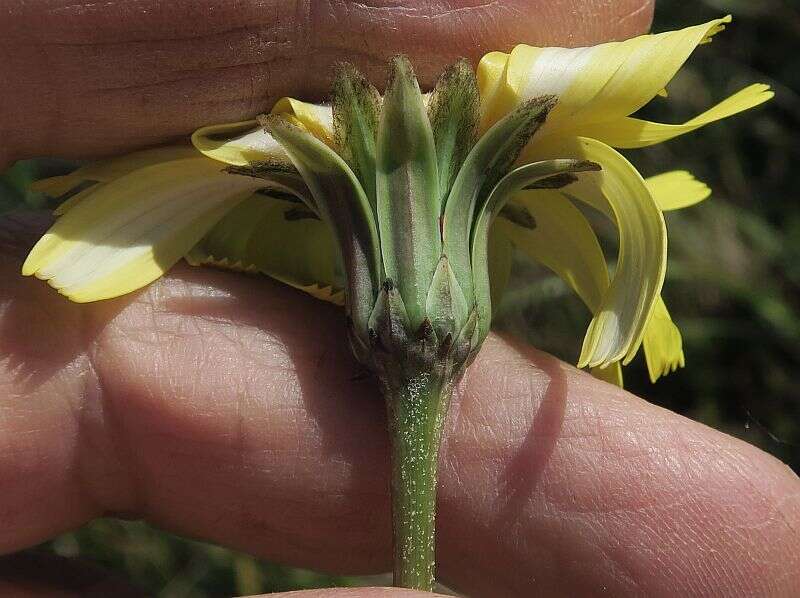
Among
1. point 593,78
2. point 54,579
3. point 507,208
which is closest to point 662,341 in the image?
point 507,208

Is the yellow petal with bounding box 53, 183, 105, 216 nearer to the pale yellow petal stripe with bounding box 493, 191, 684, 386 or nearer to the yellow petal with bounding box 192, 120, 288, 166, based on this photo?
the yellow petal with bounding box 192, 120, 288, 166

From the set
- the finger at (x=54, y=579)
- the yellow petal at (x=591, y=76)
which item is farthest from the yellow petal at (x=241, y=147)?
the finger at (x=54, y=579)

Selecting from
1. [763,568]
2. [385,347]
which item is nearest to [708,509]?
[763,568]

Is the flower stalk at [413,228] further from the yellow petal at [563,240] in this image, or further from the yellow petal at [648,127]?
the yellow petal at [563,240]

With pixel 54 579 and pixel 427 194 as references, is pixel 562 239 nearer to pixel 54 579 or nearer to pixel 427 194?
pixel 427 194

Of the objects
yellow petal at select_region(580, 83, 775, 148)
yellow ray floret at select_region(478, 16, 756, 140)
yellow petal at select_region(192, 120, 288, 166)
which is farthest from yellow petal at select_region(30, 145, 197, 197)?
yellow petal at select_region(580, 83, 775, 148)

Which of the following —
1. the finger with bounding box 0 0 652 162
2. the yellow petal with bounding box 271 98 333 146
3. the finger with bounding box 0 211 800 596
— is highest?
the finger with bounding box 0 0 652 162

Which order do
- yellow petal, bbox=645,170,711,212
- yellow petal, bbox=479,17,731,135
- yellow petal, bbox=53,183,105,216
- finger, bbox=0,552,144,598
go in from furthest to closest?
finger, bbox=0,552,144,598 < yellow petal, bbox=645,170,711,212 < yellow petal, bbox=53,183,105,216 < yellow petal, bbox=479,17,731,135
